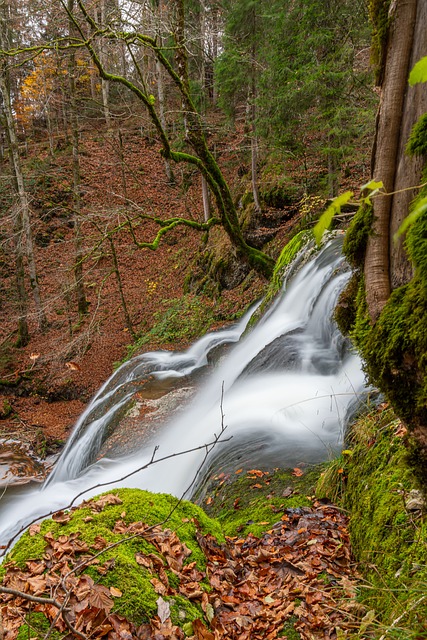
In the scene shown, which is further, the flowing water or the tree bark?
the flowing water

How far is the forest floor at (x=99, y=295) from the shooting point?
438 inches

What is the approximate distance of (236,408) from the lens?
20.0 feet

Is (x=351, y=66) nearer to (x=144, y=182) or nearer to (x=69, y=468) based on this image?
(x=69, y=468)

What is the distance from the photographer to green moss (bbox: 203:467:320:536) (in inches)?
135

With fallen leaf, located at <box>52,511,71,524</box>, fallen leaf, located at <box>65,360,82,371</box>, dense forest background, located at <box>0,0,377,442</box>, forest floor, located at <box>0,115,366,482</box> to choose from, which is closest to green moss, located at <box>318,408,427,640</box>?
fallen leaf, located at <box>52,511,71,524</box>

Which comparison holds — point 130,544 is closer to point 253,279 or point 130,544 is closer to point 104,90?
point 253,279

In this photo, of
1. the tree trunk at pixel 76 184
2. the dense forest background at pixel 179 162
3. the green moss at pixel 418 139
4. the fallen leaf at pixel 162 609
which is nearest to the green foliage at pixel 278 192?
the dense forest background at pixel 179 162

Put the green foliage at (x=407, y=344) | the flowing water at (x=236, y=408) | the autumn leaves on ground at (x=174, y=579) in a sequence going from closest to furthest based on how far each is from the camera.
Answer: the green foliage at (x=407, y=344), the autumn leaves on ground at (x=174, y=579), the flowing water at (x=236, y=408)

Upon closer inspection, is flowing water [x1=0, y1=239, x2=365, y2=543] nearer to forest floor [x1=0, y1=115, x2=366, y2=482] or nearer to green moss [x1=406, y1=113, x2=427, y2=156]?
forest floor [x1=0, y1=115, x2=366, y2=482]

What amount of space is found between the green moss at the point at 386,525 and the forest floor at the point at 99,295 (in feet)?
18.7

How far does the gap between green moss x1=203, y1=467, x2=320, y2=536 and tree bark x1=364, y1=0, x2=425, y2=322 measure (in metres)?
2.10

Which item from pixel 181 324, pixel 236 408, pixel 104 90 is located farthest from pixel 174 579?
pixel 104 90

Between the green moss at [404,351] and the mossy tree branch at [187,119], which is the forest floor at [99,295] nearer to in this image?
the mossy tree branch at [187,119]

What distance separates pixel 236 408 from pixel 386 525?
3.68 metres
